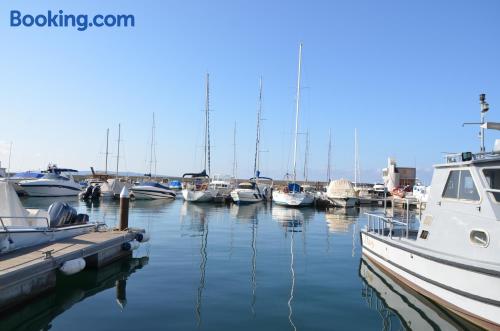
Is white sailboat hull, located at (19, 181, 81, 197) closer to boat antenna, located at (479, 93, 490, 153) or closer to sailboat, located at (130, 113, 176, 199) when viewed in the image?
sailboat, located at (130, 113, 176, 199)

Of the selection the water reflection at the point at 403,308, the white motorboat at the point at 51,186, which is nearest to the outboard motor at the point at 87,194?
the white motorboat at the point at 51,186

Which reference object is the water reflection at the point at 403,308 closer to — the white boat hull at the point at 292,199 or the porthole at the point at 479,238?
the porthole at the point at 479,238

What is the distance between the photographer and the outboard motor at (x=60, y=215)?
1444 cm

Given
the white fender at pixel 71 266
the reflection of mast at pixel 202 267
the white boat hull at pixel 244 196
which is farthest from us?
the white boat hull at pixel 244 196

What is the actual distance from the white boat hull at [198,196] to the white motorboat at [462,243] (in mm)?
35312

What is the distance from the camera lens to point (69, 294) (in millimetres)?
10703

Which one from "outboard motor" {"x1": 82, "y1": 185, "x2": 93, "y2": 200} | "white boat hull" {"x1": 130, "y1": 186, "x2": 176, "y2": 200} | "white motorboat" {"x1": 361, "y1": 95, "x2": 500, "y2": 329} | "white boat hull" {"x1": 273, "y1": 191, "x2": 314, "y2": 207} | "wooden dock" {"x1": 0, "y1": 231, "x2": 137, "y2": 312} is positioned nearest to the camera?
"white motorboat" {"x1": 361, "y1": 95, "x2": 500, "y2": 329}

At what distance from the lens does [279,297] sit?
1051 cm

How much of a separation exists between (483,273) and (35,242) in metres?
11.5

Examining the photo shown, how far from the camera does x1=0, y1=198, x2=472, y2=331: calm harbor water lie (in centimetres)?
875

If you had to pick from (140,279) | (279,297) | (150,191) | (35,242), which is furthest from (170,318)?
(150,191)

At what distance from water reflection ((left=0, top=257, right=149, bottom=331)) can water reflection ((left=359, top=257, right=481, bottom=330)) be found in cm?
586

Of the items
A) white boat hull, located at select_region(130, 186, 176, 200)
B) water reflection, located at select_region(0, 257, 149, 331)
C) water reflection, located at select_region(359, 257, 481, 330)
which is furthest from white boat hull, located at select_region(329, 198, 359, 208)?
water reflection, located at select_region(0, 257, 149, 331)

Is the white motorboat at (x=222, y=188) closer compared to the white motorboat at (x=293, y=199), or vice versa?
the white motorboat at (x=293, y=199)
